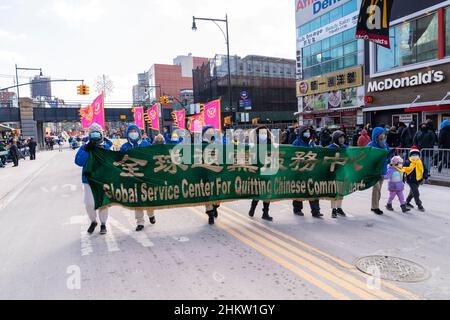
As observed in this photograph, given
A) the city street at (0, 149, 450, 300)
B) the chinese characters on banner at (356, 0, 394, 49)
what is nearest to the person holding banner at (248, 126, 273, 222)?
the city street at (0, 149, 450, 300)

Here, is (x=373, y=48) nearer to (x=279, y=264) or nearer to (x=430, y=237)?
(x=430, y=237)

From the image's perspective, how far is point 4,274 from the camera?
4.58m

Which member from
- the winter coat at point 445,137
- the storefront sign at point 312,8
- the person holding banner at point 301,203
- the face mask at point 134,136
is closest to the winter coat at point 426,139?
the winter coat at point 445,137

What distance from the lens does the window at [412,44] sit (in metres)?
16.2

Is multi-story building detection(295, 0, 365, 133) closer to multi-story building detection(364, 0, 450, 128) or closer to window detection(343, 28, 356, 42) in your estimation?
window detection(343, 28, 356, 42)

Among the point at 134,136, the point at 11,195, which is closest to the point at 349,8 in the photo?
the point at 134,136

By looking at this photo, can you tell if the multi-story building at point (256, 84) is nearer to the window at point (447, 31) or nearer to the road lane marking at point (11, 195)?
the window at point (447, 31)

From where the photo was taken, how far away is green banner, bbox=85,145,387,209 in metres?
6.32

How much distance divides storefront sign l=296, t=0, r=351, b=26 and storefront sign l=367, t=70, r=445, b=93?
7438 millimetres

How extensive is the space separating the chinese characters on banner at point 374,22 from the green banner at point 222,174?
9.24 metres

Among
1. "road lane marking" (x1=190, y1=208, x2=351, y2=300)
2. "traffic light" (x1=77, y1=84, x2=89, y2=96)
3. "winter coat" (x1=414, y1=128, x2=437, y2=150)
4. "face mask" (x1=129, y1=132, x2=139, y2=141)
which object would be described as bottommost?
→ "road lane marking" (x1=190, y1=208, x2=351, y2=300)

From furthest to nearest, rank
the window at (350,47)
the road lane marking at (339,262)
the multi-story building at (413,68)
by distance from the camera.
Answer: the window at (350,47), the multi-story building at (413,68), the road lane marking at (339,262)

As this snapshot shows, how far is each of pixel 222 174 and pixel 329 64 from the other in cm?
2177
